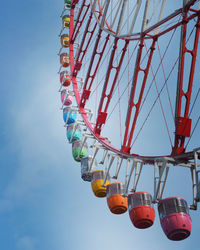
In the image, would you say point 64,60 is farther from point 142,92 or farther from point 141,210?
point 141,210

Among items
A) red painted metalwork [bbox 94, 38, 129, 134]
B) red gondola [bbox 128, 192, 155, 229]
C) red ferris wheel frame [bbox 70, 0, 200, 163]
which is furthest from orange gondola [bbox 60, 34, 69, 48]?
red gondola [bbox 128, 192, 155, 229]

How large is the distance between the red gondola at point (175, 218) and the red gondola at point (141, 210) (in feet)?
2.61

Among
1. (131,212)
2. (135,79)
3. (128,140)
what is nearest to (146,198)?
(131,212)

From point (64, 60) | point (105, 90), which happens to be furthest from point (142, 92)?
point (64, 60)

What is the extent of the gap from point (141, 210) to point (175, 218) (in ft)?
5.31

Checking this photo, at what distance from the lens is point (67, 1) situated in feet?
121

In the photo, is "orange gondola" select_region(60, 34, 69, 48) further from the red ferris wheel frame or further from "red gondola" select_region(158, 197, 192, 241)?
"red gondola" select_region(158, 197, 192, 241)

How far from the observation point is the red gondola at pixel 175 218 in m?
13.0

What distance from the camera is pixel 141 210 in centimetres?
1434

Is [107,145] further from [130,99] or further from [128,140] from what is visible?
[130,99]

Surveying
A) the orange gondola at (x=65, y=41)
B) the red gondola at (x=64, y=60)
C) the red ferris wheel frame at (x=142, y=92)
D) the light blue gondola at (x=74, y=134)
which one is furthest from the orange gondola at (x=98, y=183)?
the orange gondola at (x=65, y=41)

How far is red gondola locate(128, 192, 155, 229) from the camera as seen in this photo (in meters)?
14.3

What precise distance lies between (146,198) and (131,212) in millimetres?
770

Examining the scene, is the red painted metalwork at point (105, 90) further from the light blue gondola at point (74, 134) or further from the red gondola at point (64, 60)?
the red gondola at point (64, 60)
